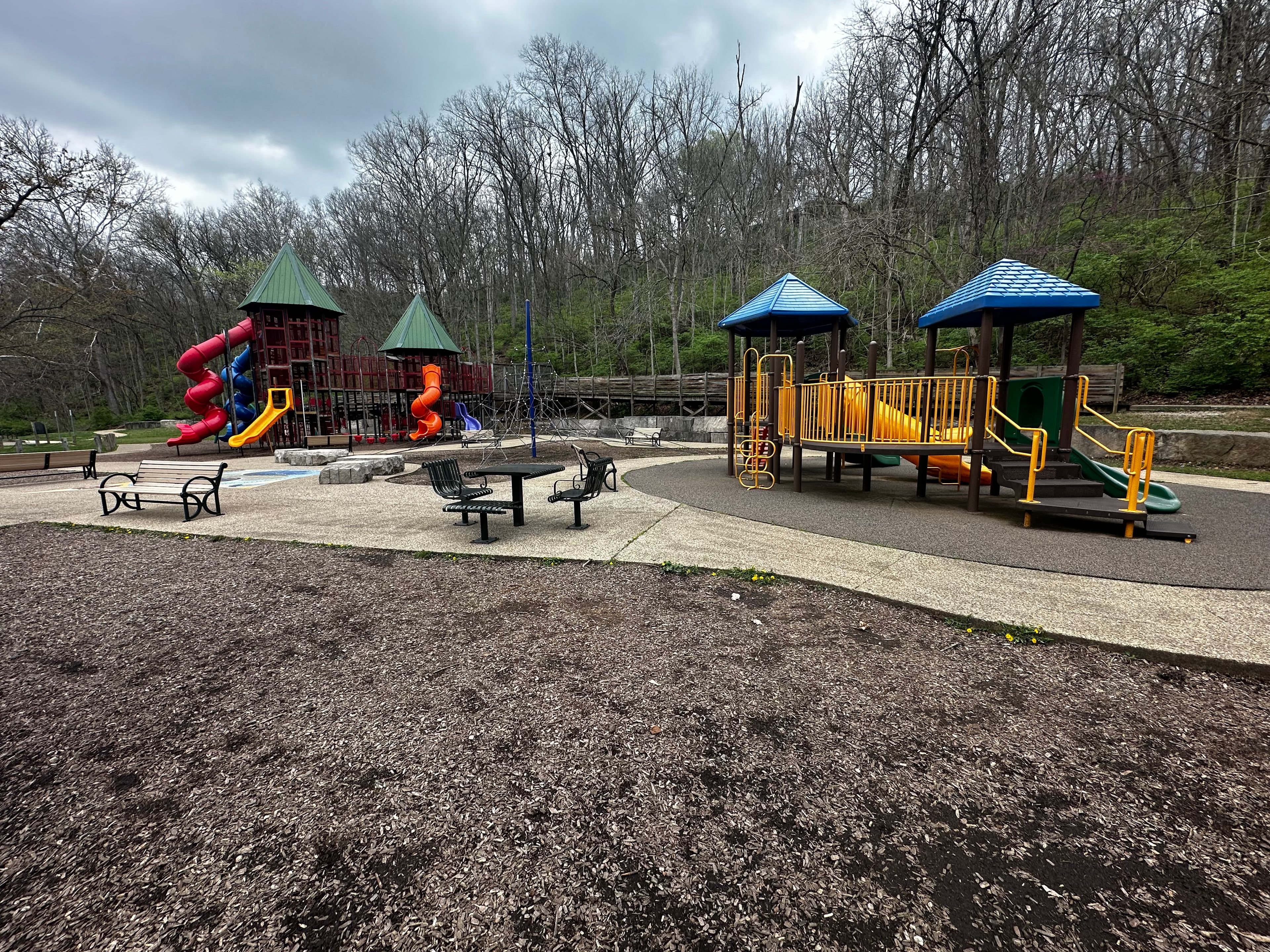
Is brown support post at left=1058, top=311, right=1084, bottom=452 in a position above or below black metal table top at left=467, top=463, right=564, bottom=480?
above

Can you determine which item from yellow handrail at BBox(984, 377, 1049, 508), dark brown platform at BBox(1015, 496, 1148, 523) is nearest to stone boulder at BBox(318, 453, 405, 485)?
yellow handrail at BBox(984, 377, 1049, 508)

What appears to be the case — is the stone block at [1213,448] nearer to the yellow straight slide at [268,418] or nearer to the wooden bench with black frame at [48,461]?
the wooden bench with black frame at [48,461]

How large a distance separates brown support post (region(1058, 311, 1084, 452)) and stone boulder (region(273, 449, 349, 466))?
55.0 feet

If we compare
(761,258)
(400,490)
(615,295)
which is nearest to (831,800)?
(400,490)

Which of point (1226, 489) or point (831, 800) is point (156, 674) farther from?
point (1226, 489)

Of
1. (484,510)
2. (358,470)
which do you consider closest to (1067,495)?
(484,510)

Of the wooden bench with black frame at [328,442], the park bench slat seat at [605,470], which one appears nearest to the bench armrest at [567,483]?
the park bench slat seat at [605,470]

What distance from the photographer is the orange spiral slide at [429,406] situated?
21828 millimetres

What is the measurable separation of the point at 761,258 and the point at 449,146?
75.3 ft

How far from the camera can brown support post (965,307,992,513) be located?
7211 millimetres

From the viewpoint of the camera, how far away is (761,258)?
3100cm

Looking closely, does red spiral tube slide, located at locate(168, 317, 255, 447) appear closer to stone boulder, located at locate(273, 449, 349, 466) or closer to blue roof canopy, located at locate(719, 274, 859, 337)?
stone boulder, located at locate(273, 449, 349, 466)

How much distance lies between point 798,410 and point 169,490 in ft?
33.8

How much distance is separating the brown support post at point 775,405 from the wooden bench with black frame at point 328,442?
15.7 meters
